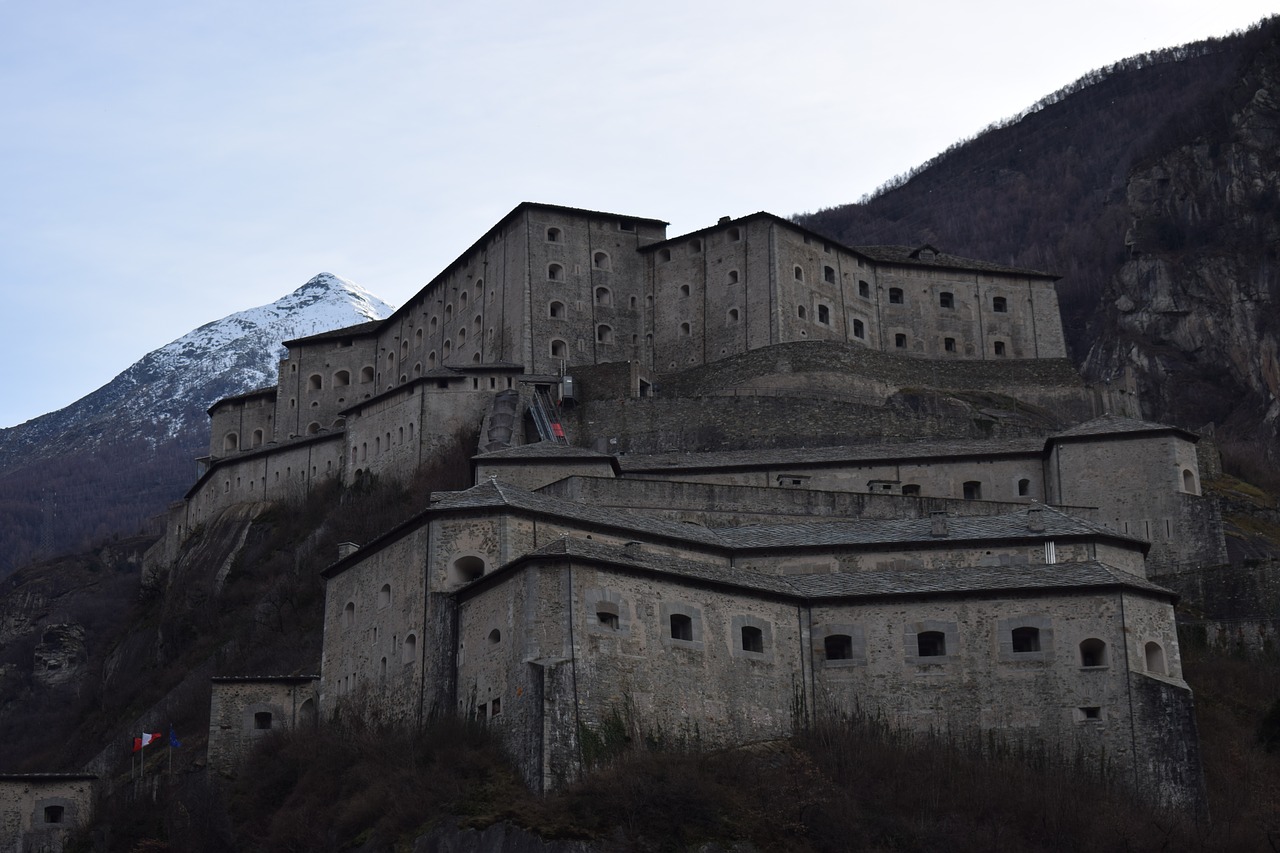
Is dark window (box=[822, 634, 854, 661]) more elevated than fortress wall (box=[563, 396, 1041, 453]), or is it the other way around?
Result: fortress wall (box=[563, 396, 1041, 453])

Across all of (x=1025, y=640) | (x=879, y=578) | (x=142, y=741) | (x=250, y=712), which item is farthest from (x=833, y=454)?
(x=142, y=741)

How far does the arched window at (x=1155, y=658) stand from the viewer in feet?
131

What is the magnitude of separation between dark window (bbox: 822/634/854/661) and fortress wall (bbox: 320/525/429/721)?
9.12m

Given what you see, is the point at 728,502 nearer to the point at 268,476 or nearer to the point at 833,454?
the point at 833,454

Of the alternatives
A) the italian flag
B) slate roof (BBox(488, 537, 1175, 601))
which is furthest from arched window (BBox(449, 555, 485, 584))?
the italian flag

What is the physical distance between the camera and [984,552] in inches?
1730

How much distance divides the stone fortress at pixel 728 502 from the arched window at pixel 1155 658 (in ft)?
0.37

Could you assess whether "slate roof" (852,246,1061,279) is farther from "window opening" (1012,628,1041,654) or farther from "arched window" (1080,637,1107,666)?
"arched window" (1080,637,1107,666)

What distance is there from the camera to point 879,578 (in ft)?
138

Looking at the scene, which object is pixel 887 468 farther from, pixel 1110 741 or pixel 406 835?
pixel 406 835

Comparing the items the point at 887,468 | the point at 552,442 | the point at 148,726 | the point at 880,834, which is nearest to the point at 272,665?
the point at 148,726

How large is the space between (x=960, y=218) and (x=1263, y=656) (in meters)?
100

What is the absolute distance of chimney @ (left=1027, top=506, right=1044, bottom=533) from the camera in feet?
145

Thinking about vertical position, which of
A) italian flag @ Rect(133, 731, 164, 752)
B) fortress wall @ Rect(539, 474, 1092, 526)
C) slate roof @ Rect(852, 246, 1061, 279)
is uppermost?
slate roof @ Rect(852, 246, 1061, 279)
